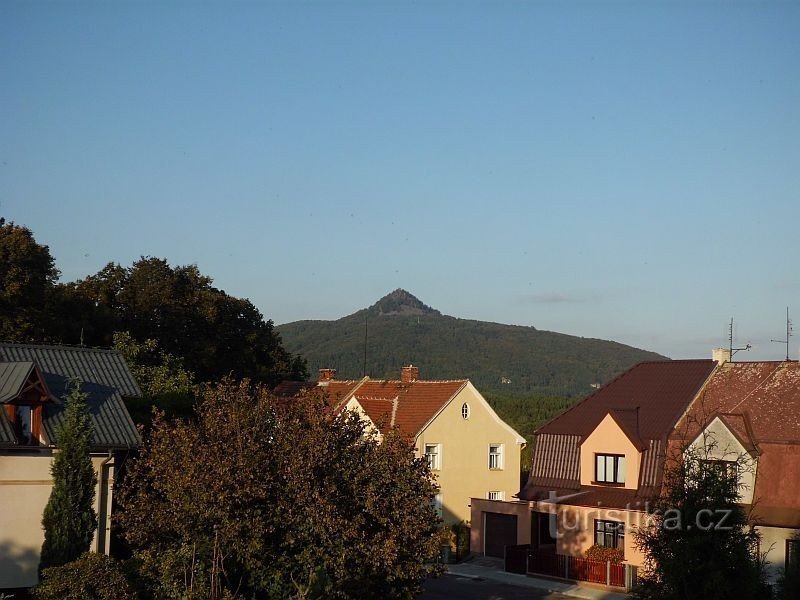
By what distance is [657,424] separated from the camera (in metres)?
35.0

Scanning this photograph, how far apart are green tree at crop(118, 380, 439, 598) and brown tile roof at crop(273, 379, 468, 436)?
20883mm

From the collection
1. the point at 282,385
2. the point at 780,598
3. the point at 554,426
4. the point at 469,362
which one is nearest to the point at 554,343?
the point at 469,362

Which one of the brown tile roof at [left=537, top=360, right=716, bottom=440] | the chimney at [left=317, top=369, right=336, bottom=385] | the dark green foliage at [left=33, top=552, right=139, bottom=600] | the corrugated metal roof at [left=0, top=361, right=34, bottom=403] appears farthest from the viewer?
the chimney at [left=317, top=369, right=336, bottom=385]

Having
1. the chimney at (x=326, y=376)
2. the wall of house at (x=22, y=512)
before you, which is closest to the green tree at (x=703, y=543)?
the wall of house at (x=22, y=512)

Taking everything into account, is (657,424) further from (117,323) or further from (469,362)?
(469,362)

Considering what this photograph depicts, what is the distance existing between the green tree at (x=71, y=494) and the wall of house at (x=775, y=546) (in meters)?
19.6

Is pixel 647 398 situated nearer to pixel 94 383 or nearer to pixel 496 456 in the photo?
pixel 496 456

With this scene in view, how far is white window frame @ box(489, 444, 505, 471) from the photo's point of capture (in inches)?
1754

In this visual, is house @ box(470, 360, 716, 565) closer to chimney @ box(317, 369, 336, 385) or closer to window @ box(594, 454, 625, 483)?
window @ box(594, 454, 625, 483)

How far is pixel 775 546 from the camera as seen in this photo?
98.7 ft

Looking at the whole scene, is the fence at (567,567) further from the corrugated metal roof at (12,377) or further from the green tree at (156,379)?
the corrugated metal roof at (12,377)

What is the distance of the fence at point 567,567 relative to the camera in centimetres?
3338

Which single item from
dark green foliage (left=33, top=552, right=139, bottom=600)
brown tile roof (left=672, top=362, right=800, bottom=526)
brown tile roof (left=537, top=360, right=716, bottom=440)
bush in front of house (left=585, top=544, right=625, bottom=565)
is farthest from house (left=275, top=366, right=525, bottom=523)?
dark green foliage (left=33, top=552, right=139, bottom=600)

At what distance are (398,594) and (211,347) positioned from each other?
34.0 metres
